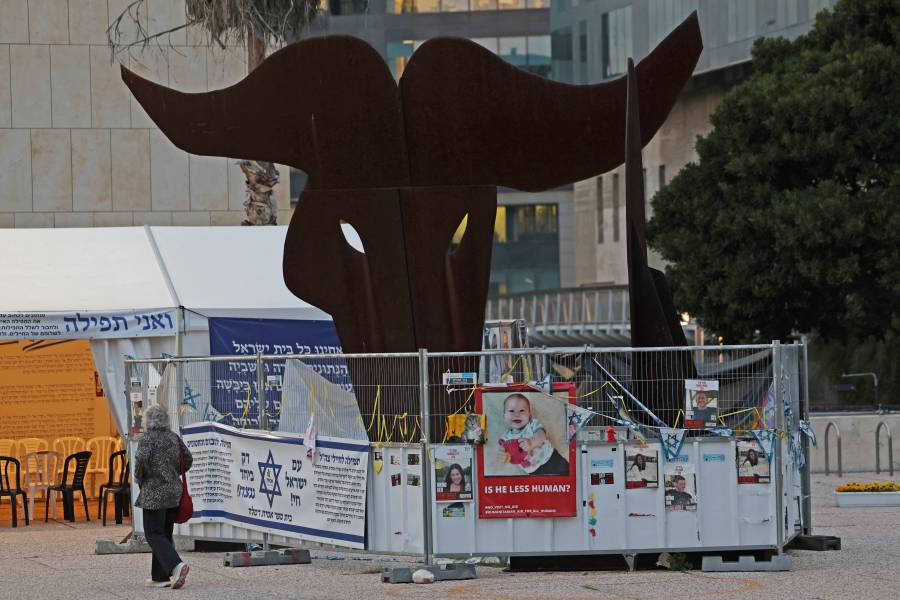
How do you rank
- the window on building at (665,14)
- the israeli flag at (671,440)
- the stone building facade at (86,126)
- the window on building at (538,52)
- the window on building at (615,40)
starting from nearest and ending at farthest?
the israeli flag at (671,440) → the stone building facade at (86,126) → the window on building at (665,14) → the window on building at (615,40) → the window on building at (538,52)

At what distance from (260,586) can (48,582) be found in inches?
74.2

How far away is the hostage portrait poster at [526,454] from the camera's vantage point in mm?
11914

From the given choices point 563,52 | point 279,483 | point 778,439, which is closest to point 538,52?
point 563,52

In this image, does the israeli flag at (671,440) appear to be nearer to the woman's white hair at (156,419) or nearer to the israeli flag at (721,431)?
the israeli flag at (721,431)

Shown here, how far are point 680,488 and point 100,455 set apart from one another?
10.2 metres

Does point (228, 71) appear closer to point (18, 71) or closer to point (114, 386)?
point (18, 71)

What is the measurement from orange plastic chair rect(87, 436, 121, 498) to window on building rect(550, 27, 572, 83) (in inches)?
2031

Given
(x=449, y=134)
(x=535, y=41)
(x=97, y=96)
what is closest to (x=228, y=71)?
(x=97, y=96)

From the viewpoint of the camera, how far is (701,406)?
39.1ft

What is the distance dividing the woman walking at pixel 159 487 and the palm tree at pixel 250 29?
11149mm

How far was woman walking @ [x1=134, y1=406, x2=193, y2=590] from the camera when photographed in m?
11.9

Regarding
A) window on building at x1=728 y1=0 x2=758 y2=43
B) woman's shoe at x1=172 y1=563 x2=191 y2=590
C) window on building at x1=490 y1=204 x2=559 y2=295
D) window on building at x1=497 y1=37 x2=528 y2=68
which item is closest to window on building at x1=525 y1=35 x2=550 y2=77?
window on building at x1=497 y1=37 x2=528 y2=68

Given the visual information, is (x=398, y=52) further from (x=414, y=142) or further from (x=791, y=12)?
(x=414, y=142)

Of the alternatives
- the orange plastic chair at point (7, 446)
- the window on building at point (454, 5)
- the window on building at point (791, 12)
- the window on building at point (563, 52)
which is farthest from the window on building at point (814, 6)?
the orange plastic chair at point (7, 446)
